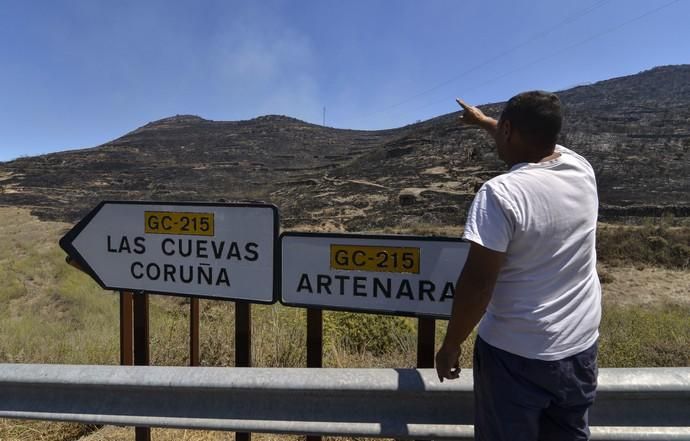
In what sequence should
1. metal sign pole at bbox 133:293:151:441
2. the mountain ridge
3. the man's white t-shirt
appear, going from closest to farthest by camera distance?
the man's white t-shirt → metal sign pole at bbox 133:293:151:441 → the mountain ridge

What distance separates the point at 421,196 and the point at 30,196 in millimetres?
39997

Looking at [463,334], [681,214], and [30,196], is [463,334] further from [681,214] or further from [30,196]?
[30,196]

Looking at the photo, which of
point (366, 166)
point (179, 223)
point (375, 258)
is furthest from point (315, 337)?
point (366, 166)

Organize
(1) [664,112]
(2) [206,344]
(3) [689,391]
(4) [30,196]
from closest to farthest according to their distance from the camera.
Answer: (3) [689,391] < (2) [206,344] < (4) [30,196] < (1) [664,112]

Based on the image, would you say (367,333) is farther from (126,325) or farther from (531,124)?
(531,124)

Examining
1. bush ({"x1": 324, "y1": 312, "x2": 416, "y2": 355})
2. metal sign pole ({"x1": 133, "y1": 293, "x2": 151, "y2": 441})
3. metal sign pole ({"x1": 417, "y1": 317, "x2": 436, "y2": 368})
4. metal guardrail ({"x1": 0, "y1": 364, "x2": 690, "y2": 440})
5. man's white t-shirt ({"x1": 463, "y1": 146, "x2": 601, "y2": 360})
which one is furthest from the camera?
bush ({"x1": 324, "y1": 312, "x2": 416, "y2": 355})

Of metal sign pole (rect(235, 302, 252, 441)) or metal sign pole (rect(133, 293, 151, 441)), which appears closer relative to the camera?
metal sign pole (rect(235, 302, 252, 441))

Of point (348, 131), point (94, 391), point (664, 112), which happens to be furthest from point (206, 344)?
point (348, 131)

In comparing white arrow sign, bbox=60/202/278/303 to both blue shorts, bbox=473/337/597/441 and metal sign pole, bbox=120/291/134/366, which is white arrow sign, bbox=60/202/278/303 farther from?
blue shorts, bbox=473/337/597/441

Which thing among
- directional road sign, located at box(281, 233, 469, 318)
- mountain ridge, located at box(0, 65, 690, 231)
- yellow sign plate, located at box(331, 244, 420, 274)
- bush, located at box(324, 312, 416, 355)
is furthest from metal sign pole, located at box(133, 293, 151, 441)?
mountain ridge, located at box(0, 65, 690, 231)

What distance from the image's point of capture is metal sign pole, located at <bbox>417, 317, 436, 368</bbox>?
6.71 ft

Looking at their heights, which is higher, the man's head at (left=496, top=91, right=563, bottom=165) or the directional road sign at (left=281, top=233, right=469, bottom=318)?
the man's head at (left=496, top=91, right=563, bottom=165)

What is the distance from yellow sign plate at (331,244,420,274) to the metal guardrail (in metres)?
0.44

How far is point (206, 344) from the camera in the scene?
Result: 163 inches
